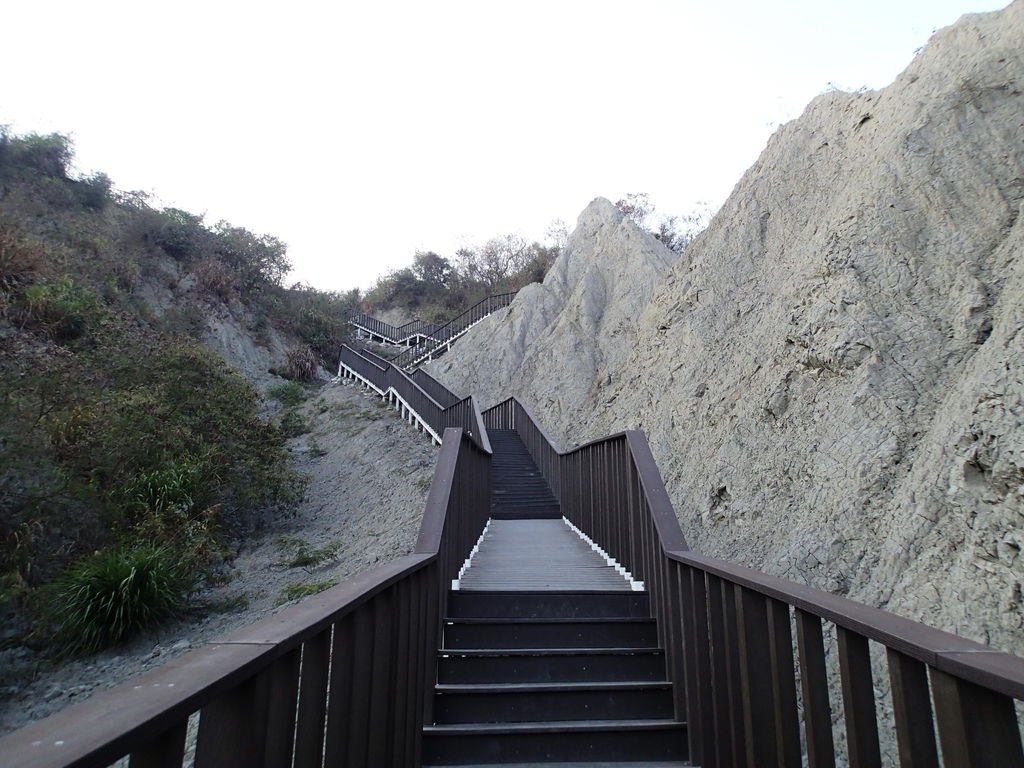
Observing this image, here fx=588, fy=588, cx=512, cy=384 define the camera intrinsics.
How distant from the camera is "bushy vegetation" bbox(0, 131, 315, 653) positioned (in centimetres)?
702

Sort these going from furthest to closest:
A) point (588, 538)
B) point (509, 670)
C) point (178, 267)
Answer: point (178, 267) < point (588, 538) < point (509, 670)

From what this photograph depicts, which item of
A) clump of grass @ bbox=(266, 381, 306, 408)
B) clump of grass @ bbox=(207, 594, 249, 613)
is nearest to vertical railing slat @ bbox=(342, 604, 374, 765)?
clump of grass @ bbox=(207, 594, 249, 613)

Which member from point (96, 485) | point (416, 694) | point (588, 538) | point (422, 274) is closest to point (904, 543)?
point (588, 538)

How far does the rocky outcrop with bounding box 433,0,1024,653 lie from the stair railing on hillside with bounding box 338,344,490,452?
3.35 meters

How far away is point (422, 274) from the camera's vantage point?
45.2 m

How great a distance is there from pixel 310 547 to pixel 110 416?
13.4 feet

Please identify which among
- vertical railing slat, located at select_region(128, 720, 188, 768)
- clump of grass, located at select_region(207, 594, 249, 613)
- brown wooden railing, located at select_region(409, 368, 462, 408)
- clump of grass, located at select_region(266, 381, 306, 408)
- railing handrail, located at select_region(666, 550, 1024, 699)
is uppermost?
clump of grass, located at select_region(266, 381, 306, 408)

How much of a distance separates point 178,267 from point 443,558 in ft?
80.4

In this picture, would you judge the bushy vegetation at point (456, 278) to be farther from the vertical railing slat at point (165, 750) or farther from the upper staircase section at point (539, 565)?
the vertical railing slat at point (165, 750)

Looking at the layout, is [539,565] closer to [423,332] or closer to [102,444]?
[102,444]

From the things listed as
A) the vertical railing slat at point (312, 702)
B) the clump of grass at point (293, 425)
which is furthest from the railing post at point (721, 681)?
the clump of grass at point (293, 425)

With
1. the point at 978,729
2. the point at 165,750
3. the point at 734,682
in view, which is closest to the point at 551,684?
the point at 734,682

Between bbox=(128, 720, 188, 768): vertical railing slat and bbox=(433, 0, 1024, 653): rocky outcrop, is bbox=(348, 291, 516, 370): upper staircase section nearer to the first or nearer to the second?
bbox=(433, 0, 1024, 653): rocky outcrop

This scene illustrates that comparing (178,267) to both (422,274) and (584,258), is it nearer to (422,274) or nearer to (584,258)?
(584,258)
